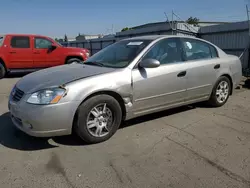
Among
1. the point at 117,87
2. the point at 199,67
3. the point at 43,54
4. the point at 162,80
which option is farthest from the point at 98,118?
the point at 43,54

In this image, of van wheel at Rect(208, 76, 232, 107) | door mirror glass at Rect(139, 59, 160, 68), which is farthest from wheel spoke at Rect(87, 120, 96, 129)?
van wheel at Rect(208, 76, 232, 107)

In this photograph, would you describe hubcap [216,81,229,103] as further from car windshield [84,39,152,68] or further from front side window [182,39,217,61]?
car windshield [84,39,152,68]

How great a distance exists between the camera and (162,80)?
4047 mm

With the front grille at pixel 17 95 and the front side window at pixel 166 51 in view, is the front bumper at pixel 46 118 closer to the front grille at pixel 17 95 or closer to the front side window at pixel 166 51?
the front grille at pixel 17 95

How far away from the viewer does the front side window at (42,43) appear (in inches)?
403

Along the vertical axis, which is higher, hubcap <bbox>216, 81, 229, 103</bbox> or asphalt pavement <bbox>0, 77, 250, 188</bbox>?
hubcap <bbox>216, 81, 229, 103</bbox>

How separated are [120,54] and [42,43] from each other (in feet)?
23.3

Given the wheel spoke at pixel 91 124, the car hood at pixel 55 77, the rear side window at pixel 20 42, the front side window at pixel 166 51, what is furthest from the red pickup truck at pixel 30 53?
the wheel spoke at pixel 91 124

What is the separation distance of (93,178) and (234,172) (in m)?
1.57

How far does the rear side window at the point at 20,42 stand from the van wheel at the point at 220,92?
25.6 feet

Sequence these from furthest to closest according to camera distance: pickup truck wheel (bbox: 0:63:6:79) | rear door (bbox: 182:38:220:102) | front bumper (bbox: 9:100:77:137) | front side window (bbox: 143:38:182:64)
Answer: pickup truck wheel (bbox: 0:63:6:79) → rear door (bbox: 182:38:220:102) → front side window (bbox: 143:38:182:64) → front bumper (bbox: 9:100:77:137)

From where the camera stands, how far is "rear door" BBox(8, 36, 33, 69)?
9.80 m

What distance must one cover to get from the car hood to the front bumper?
0.89 feet

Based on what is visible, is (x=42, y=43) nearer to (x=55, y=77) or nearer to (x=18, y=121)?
(x=55, y=77)
